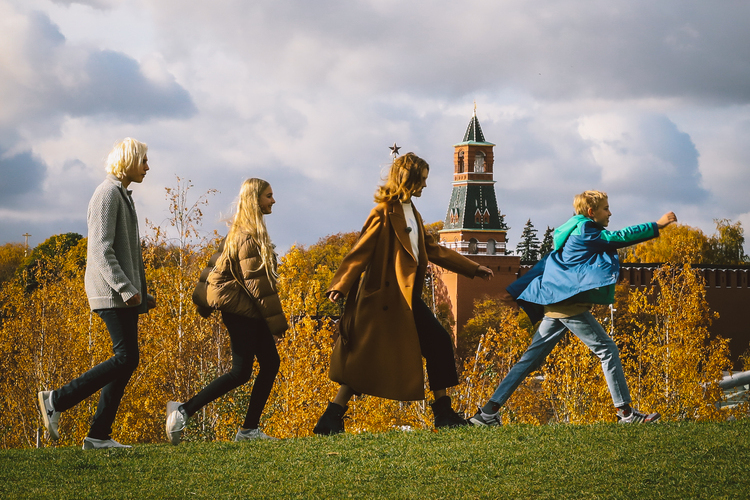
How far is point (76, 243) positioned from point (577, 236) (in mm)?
54356

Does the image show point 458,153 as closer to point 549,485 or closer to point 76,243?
point 76,243

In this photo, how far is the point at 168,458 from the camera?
5223mm

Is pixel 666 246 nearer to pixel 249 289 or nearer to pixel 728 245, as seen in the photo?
pixel 728 245

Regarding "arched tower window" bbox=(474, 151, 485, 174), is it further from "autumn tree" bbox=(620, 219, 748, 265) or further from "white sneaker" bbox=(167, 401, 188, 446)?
"white sneaker" bbox=(167, 401, 188, 446)

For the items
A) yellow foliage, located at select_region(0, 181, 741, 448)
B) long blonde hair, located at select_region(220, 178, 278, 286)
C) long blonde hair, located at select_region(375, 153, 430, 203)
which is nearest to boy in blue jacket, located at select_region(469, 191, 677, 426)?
long blonde hair, located at select_region(375, 153, 430, 203)

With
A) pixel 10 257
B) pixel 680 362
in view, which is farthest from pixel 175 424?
pixel 10 257

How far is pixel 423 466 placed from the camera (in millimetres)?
4766

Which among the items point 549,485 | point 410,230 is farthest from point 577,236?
point 549,485

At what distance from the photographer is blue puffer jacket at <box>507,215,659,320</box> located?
20.0ft

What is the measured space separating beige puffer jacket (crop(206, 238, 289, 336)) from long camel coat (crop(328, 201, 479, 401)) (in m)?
0.52

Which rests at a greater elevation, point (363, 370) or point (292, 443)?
point (363, 370)

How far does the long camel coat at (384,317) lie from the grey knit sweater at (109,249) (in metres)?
1.48

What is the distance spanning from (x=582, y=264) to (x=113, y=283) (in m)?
3.37

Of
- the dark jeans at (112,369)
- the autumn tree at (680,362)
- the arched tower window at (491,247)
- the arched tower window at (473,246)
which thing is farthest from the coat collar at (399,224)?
the arched tower window at (491,247)
